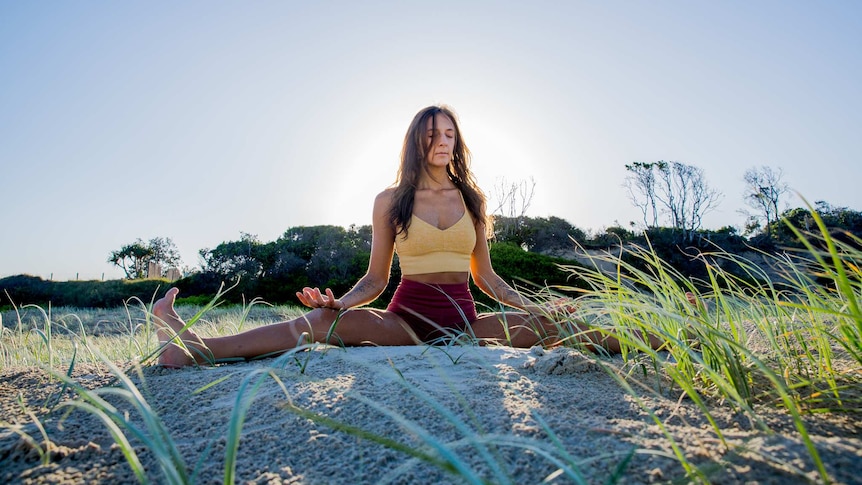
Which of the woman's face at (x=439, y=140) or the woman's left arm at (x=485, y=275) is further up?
the woman's face at (x=439, y=140)

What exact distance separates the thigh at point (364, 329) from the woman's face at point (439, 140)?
121 cm

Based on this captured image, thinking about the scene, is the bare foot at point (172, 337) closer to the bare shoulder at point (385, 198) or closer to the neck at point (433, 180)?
the bare shoulder at point (385, 198)

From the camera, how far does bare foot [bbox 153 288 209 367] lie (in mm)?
2198

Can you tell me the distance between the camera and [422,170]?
3.56 metres

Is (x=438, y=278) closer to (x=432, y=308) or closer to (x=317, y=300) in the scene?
(x=432, y=308)

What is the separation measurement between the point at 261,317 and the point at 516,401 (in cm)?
744

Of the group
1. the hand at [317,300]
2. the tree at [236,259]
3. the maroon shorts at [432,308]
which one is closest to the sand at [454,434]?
the hand at [317,300]

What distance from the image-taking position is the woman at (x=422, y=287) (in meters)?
2.49

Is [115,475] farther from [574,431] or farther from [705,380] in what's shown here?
[705,380]

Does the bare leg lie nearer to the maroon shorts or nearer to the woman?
the woman

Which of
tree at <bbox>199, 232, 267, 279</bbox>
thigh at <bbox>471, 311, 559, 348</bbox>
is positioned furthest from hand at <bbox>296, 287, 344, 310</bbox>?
tree at <bbox>199, 232, 267, 279</bbox>

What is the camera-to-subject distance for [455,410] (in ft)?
4.27

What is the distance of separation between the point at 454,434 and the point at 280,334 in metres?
1.59

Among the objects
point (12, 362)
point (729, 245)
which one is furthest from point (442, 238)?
point (729, 245)
